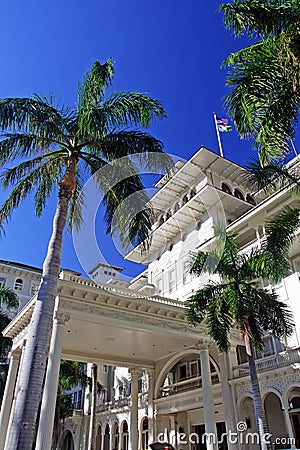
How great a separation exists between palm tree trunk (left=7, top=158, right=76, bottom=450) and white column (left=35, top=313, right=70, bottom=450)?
16.0 feet

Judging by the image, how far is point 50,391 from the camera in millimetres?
14000

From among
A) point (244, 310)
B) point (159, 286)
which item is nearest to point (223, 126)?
point (159, 286)

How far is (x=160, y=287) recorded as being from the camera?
30969 mm

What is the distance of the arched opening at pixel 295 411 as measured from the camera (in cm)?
1705

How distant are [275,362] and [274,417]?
142 inches

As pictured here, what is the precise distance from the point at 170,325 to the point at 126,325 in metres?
2.64

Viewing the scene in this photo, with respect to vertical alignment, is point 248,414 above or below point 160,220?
below

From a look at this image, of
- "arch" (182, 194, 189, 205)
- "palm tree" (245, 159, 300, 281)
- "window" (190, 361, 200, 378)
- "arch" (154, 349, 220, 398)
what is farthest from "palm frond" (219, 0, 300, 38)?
"arch" (182, 194, 189, 205)

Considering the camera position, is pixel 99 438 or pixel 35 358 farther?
pixel 99 438

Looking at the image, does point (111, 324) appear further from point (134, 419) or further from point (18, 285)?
point (18, 285)

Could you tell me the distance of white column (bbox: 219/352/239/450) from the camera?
1892cm

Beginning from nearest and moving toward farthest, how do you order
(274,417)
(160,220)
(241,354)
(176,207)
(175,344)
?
(274,417) < (175,344) < (241,354) < (176,207) < (160,220)

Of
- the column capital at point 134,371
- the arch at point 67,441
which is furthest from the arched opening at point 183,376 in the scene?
the arch at point 67,441

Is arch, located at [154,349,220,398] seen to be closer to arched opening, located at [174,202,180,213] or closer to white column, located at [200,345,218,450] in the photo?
white column, located at [200,345,218,450]
